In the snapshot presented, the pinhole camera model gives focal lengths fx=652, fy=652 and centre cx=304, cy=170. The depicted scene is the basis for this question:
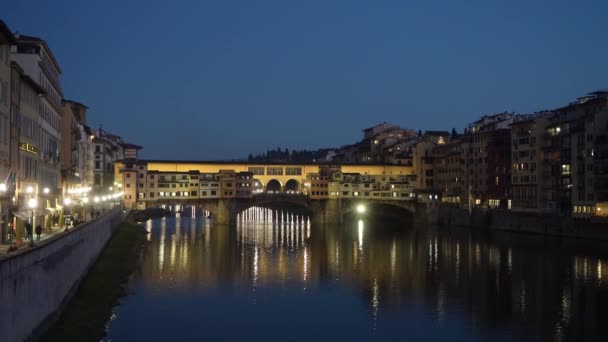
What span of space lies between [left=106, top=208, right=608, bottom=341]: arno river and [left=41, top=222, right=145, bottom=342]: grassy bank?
84 centimetres

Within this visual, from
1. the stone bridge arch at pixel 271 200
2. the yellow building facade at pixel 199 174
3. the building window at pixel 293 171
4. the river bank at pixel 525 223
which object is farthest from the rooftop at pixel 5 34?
the building window at pixel 293 171

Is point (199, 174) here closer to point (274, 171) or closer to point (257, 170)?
point (257, 170)

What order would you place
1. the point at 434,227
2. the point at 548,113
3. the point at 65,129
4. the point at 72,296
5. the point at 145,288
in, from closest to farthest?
the point at 72,296, the point at 145,288, the point at 65,129, the point at 548,113, the point at 434,227

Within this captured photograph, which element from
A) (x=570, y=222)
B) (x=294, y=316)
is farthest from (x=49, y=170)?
(x=570, y=222)

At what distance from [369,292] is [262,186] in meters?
68.5

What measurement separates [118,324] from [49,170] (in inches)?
580

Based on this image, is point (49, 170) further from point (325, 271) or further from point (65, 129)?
point (325, 271)

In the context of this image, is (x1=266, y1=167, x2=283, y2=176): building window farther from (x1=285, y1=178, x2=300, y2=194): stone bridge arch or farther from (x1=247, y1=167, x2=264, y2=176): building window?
(x1=285, y1=178, x2=300, y2=194): stone bridge arch

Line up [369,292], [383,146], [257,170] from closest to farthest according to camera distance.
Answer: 1. [369,292]
2. [257,170]
3. [383,146]

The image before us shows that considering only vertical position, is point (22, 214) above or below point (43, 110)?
below

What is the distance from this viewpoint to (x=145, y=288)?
36.0 meters

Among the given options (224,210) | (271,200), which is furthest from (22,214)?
(271,200)

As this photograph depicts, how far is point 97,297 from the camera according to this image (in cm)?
2905

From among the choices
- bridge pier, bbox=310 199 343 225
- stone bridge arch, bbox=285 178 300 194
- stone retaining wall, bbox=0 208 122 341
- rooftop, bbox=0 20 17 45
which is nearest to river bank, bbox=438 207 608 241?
bridge pier, bbox=310 199 343 225
